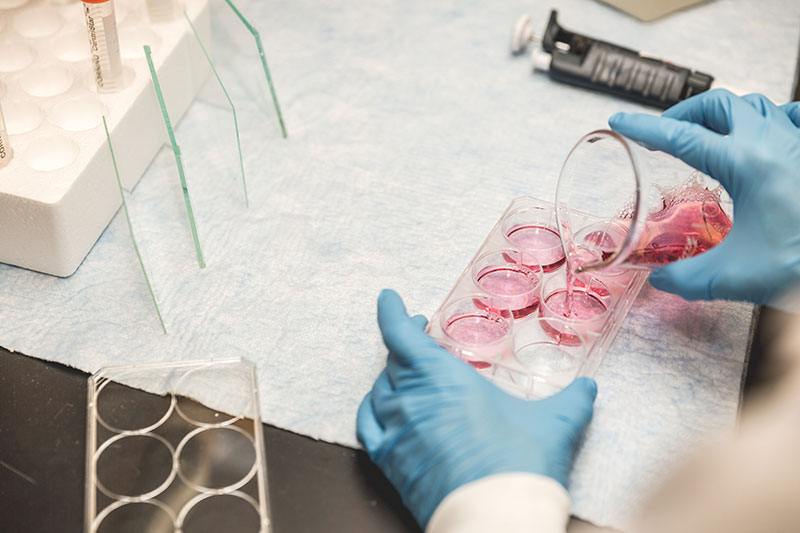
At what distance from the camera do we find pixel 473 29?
1.65m

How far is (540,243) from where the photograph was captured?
119 cm

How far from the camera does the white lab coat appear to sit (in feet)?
2.25

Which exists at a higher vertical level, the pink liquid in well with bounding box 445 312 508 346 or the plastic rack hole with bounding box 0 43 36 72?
the plastic rack hole with bounding box 0 43 36 72

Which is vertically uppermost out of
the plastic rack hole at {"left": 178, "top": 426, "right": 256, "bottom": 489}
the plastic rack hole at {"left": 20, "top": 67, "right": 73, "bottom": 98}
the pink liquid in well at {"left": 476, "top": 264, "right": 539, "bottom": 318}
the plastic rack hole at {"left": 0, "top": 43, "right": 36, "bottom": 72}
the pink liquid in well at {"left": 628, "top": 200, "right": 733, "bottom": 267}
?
the plastic rack hole at {"left": 0, "top": 43, "right": 36, "bottom": 72}

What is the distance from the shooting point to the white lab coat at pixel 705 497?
0.69 m

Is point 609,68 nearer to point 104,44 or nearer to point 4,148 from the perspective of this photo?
point 104,44

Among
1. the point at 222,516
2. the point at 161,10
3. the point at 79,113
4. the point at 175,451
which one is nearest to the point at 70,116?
the point at 79,113

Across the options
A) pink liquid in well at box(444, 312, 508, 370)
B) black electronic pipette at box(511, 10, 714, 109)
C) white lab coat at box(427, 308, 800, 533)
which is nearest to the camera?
white lab coat at box(427, 308, 800, 533)

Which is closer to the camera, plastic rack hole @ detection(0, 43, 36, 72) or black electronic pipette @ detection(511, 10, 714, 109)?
plastic rack hole @ detection(0, 43, 36, 72)

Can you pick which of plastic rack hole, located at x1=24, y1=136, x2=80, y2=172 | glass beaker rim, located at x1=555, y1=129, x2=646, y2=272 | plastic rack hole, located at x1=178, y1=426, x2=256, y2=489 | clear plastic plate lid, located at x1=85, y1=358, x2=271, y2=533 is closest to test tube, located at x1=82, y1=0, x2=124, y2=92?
plastic rack hole, located at x1=24, y1=136, x2=80, y2=172

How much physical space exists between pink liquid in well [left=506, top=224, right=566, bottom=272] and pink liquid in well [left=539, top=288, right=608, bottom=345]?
5cm

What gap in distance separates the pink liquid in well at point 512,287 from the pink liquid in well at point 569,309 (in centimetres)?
2

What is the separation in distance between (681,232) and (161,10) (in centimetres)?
91

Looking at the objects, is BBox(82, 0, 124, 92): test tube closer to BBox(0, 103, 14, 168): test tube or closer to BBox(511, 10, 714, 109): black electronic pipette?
BBox(0, 103, 14, 168): test tube
